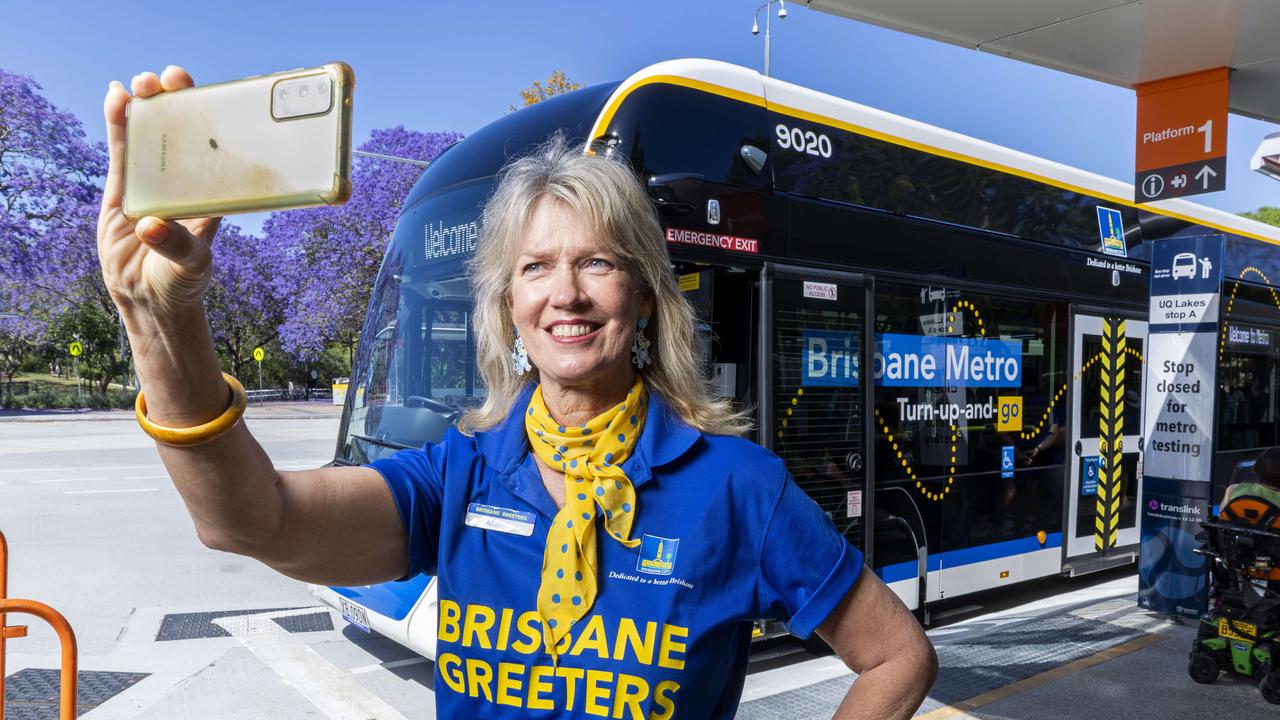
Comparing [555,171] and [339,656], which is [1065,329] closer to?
[339,656]

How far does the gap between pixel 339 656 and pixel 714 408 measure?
476cm

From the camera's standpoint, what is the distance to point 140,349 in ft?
3.65

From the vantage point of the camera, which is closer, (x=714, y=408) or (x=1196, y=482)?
(x=714, y=408)

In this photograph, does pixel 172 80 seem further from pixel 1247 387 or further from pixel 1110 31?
pixel 1247 387

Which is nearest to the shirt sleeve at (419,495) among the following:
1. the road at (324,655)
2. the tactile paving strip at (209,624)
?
the road at (324,655)

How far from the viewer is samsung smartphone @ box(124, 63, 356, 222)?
0.91 meters

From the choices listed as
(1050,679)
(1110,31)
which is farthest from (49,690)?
(1110,31)

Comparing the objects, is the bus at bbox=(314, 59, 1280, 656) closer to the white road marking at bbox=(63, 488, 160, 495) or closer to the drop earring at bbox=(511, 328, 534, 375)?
the drop earring at bbox=(511, 328, 534, 375)

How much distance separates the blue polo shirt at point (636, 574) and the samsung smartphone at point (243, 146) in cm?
72

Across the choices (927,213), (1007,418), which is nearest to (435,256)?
(927,213)

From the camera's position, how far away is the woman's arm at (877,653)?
63.1 inches

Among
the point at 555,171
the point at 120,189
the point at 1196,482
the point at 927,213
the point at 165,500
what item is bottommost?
the point at 165,500

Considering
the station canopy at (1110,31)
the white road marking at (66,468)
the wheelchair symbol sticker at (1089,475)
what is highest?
the station canopy at (1110,31)

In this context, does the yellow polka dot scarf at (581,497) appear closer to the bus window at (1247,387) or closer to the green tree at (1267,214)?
the bus window at (1247,387)
